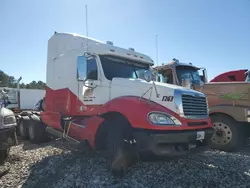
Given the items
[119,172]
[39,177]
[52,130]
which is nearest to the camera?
[119,172]

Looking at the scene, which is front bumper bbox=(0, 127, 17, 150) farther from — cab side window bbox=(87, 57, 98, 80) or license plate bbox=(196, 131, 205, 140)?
license plate bbox=(196, 131, 205, 140)

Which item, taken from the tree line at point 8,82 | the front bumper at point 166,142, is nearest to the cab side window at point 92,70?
the front bumper at point 166,142

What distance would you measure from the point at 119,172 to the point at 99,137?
0.96m

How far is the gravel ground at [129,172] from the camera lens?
4.24m

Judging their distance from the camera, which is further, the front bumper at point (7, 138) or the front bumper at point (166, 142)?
the front bumper at point (7, 138)

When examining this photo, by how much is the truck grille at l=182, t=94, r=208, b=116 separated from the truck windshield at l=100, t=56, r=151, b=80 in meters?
1.74

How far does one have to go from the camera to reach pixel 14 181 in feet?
15.0

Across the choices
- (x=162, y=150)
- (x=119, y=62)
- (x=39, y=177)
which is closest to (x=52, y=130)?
(x=39, y=177)

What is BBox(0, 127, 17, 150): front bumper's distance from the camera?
473 centimetres

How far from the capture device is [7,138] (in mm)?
4855

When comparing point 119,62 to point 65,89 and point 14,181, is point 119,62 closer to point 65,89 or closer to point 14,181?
point 65,89

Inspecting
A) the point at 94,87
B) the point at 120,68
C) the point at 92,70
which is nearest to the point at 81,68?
the point at 92,70

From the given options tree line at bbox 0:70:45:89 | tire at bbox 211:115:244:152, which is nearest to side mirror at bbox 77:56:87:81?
tire at bbox 211:115:244:152

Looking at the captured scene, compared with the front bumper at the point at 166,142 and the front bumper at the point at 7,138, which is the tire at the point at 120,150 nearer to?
the front bumper at the point at 166,142
